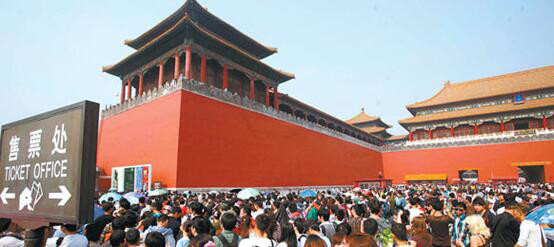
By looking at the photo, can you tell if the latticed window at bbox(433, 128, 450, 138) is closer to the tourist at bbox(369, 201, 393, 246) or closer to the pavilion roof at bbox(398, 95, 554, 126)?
the pavilion roof at bbox(398, 95, 554, 126)

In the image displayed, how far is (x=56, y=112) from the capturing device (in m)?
1.93

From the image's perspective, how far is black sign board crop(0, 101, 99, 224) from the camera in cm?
173

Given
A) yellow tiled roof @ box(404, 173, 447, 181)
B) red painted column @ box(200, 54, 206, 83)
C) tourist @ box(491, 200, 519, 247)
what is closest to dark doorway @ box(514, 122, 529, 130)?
yellow tiled roof @ box(404, 173, 447, 181)

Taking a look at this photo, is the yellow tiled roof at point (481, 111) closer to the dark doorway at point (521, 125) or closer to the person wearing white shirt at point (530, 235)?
the dark doorway at point (521, 125)

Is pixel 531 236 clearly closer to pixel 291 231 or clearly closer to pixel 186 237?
pixel 291 231

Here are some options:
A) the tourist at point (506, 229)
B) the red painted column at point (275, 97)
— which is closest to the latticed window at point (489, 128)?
the red painted column at point (275, 97)

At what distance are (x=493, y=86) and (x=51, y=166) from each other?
33659 mm

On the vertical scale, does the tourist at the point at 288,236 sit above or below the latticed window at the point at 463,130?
below

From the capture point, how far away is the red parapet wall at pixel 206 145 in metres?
12.9

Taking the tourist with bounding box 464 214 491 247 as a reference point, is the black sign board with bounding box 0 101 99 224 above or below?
above

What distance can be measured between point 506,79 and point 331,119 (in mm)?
15717

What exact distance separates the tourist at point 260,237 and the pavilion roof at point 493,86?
30.4m

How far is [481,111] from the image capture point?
1070 inches

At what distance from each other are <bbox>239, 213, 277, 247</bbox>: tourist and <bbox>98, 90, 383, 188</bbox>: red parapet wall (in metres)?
10.1
